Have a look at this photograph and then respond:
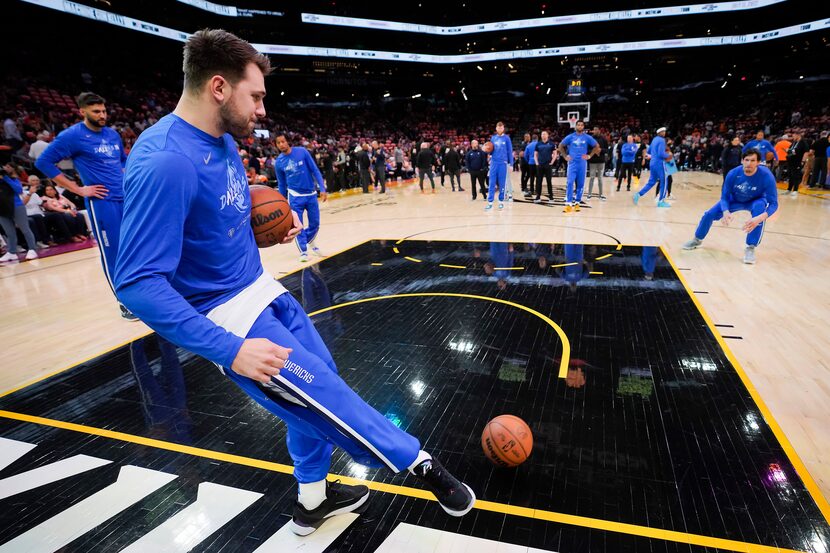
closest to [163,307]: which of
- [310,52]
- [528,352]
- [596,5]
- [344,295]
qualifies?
[528,352]

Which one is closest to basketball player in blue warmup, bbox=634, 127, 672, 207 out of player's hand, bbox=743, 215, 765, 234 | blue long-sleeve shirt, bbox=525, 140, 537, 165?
blue long-sleeve shirt, bbox=525, 140, 537, 165

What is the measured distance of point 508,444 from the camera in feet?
8.01

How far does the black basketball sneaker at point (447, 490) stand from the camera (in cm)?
198

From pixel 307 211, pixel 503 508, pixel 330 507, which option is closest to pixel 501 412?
pixel 503 508

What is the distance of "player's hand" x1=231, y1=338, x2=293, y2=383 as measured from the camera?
138 centimetres

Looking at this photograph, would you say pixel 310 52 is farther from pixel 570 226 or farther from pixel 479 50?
pixel 570 226

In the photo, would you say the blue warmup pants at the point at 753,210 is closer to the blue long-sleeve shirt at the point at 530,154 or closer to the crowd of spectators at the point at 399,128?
the crowd of spectators at the point at 399,128

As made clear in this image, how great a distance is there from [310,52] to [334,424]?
36.0m

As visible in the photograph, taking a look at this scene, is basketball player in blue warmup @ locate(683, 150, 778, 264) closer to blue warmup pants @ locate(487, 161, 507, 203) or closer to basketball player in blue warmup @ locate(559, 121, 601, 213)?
basketball player in blue warmup @ locate(559, 121, 601, 213)

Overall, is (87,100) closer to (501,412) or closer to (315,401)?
(315,401)

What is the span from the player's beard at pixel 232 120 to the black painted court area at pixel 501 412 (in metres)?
1.85

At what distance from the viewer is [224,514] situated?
230 centimetres

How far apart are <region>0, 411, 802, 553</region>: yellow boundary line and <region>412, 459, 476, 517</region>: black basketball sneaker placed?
0.74ft

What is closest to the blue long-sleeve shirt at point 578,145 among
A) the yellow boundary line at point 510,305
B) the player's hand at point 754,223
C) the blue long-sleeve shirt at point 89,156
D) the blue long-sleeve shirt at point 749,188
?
the blue long-sleeve shirt at point 749,188
